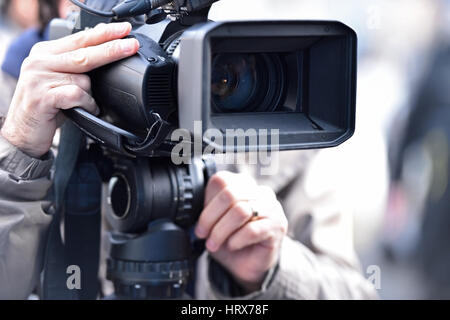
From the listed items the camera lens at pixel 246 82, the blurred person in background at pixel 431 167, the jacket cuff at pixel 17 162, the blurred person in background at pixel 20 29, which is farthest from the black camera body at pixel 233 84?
the blurred person in background at pixel 431 167

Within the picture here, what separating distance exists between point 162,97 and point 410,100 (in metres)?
2.12

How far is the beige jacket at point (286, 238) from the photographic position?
3.92 feet

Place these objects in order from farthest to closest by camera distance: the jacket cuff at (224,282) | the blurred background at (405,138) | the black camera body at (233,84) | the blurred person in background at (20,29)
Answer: the blurred background at (405,138) < the blurred person in background at (20,29) < the jacket cuff at (224,282) < the black camera body at (233,84)

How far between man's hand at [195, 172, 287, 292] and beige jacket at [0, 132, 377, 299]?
9cm

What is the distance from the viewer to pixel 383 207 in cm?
304

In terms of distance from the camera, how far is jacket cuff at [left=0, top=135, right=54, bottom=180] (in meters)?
1.17

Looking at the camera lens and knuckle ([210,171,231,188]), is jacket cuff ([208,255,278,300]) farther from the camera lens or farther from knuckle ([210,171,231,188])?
the camera lens

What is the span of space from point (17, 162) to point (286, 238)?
1.86 feet

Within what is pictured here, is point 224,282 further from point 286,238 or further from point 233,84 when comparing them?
point 233,84

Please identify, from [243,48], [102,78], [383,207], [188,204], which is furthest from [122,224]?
[383,207]

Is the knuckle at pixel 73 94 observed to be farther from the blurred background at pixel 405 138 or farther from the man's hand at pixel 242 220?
the blurred background at pixel 405 138

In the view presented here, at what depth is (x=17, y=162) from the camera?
1.18m

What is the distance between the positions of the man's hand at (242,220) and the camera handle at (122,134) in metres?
0.18
